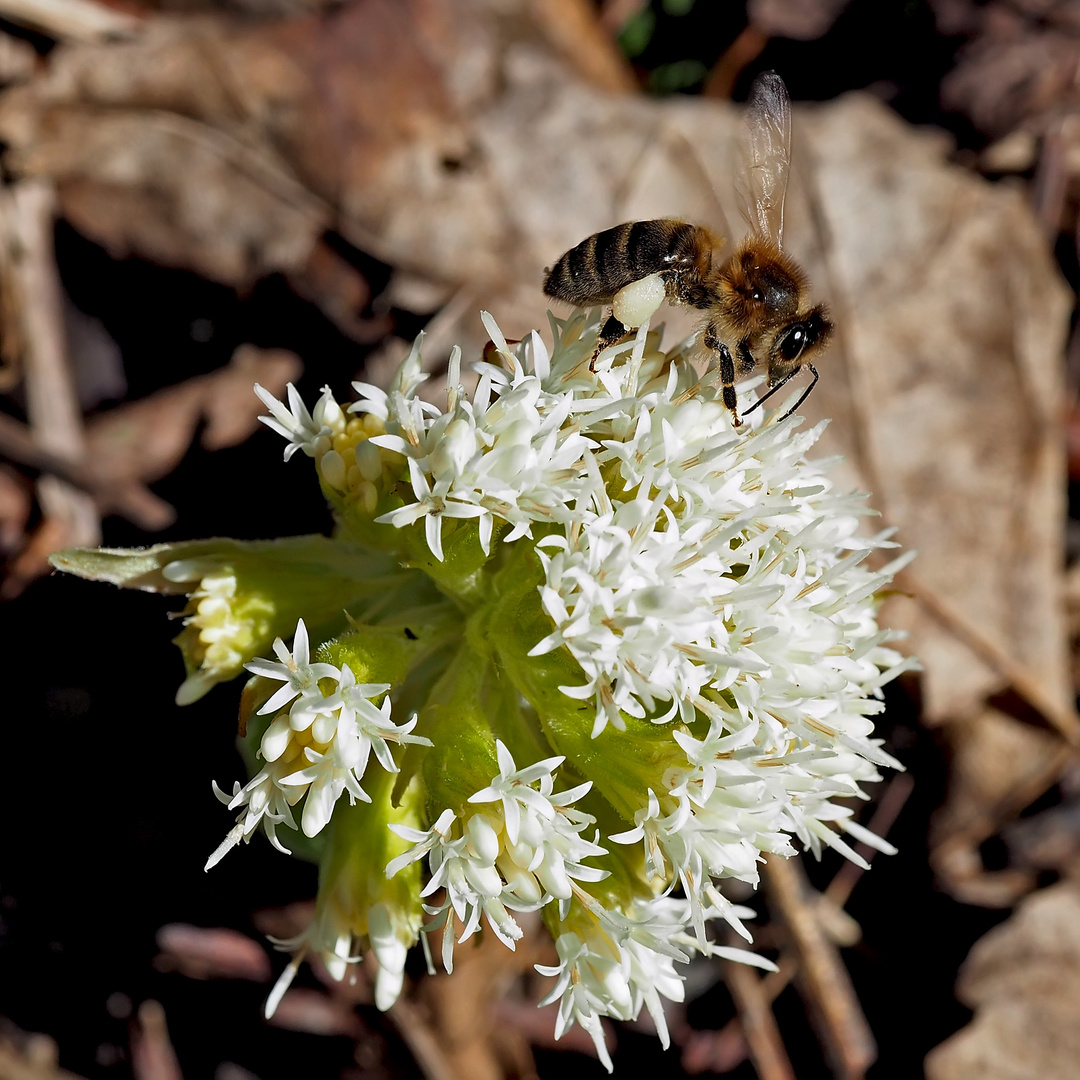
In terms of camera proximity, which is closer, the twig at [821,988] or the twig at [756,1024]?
the twig at [821,988]

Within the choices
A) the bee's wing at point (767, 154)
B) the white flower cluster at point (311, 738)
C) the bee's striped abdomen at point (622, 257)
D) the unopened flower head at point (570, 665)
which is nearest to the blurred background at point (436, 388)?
the bee's wing at point (767, 154)

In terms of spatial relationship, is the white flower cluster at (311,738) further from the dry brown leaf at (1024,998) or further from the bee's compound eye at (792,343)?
the dry brown leaf at (1024,998)

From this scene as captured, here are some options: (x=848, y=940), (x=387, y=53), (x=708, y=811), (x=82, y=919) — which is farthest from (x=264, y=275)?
(x=848, y=940)

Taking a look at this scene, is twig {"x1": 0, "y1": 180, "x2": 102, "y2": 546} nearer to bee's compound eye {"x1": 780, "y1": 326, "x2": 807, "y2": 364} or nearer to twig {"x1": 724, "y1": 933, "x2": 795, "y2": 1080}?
bee's compound eye {"x1": 780, "y1": 326, "x2": 807, "y2": 364}

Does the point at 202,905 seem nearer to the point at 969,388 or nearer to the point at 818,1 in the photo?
the point at 969,388

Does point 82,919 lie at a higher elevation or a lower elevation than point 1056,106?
lower
